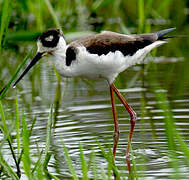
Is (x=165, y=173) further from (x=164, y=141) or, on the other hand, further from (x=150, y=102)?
(x=150, y=102)

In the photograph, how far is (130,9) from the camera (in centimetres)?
1233

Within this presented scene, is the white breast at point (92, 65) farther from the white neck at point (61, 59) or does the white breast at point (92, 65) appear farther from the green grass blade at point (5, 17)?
the green grass blade at point (5, 17)

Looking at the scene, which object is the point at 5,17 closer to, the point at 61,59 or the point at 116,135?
the point at 61,59

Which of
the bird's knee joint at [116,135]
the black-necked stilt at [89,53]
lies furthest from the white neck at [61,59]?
the bird's knee joint at [116,135]

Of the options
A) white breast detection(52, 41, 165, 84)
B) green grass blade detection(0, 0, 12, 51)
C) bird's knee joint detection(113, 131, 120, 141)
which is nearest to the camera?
green grass blade detection(0, 0, 12, 51)

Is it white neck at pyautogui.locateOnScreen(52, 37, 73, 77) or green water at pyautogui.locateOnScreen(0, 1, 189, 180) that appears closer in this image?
green water at pyautogui.locateOnScreen(0, 1, 189, 180)

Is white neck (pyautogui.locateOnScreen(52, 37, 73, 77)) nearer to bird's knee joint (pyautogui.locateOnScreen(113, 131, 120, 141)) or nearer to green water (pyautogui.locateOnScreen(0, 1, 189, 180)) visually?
green water (pyautogui.locateOnScreen(0, 1, 189, 180))

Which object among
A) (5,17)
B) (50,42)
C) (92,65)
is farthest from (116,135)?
(5,17)

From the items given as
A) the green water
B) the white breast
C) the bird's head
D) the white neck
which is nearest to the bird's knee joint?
the green water

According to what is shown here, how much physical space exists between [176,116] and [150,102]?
723 millimetres

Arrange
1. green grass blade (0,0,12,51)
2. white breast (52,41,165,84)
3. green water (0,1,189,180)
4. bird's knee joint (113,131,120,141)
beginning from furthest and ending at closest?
bird's knee joint (113,131,120,141)
white breast (52,41,165,84)
green water (0,1,189,180)
green grass blade (0,0,12,51)

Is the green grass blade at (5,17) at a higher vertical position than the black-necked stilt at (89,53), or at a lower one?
higher

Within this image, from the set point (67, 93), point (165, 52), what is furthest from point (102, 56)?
point (165, 52)

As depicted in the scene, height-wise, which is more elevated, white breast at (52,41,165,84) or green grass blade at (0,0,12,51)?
green grass blade at (0,0,12,51)
